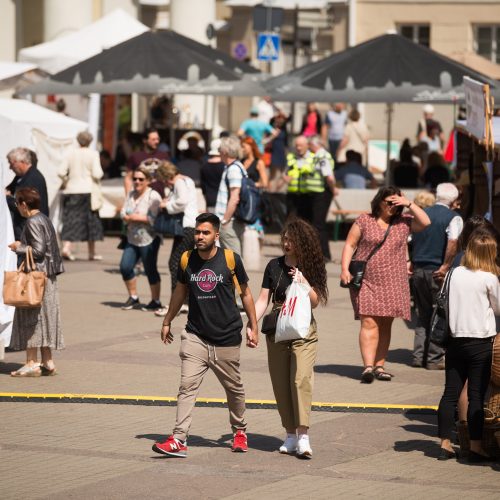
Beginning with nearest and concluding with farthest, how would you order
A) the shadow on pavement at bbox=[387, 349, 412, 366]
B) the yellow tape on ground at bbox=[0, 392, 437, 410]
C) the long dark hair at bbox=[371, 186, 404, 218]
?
the yellow tape on ground at bbox=[0, 392, 437, 410]
the long dark hair at bbox=[371, 186, 404, 218]
the shadow on pavement at bbox=[387, 349, 412, 366]

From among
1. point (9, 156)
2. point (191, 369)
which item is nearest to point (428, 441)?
point (191, 369)

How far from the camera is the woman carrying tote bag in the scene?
12031 millimetres

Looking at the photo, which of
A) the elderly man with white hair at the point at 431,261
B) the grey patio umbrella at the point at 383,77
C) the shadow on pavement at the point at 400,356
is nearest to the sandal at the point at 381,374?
the elderly man with white hair at the point at 431,261

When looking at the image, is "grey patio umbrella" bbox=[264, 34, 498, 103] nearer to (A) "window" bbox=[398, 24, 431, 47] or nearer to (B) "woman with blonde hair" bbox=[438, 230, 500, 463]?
(B) "woman with blonde hair" bbox=[438, 230, 500, 463]

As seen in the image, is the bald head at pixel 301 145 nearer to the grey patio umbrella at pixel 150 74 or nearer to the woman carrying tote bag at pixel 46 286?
the grey patio umbrella at pixel 150 74

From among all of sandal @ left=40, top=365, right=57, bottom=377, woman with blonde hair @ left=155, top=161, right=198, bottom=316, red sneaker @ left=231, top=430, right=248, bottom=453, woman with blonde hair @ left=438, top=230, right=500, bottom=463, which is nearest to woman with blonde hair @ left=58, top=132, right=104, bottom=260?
woman with blonde hair @ left=155, top=161, right=198, bottom=316

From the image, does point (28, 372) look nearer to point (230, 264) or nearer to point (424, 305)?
point (230, 264)

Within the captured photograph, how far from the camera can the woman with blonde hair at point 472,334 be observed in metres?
9.32

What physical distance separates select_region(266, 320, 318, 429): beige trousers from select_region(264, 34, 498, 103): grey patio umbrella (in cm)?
1317

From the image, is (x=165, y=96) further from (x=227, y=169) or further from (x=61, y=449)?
(x=61, y=449)

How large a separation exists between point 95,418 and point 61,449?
103 cm

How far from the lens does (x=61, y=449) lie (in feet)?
31.3

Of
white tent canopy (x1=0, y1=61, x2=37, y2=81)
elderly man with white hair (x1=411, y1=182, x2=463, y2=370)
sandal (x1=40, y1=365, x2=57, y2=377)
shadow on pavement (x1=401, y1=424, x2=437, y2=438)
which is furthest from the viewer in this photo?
white tent canopy (x1=0, y1=61, x2=37, y2=81)

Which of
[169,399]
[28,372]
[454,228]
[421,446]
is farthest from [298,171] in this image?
[421,446]
